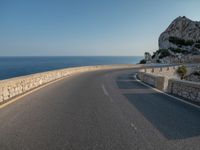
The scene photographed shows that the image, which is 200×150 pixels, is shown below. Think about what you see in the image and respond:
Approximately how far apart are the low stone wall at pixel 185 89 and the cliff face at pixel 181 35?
12129 cm

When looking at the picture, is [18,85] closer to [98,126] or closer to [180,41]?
[98,126]

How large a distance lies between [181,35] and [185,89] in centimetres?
13735

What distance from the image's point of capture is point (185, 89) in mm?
11094

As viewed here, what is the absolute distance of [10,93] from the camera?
34.7 feet

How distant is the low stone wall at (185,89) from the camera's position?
33.1 feet

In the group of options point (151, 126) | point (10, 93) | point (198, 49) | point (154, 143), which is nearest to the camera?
point (154, 143)

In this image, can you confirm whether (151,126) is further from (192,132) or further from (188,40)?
(188,40)

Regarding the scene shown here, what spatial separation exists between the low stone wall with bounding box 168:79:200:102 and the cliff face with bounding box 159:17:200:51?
121 metres

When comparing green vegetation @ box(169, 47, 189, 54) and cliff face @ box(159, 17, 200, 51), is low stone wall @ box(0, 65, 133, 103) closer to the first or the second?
green vegetation @ box(169, 47, 189, 54)

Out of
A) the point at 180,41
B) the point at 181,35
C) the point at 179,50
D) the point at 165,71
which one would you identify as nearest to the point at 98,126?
the point at 165,71

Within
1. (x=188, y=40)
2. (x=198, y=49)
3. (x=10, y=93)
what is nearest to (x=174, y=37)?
(x=188, y=40)

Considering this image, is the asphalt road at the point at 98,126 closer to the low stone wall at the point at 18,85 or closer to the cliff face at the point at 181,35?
the low stone wall at the point at 18,85

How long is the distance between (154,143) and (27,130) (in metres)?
3.00

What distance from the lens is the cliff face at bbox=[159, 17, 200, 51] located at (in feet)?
425
